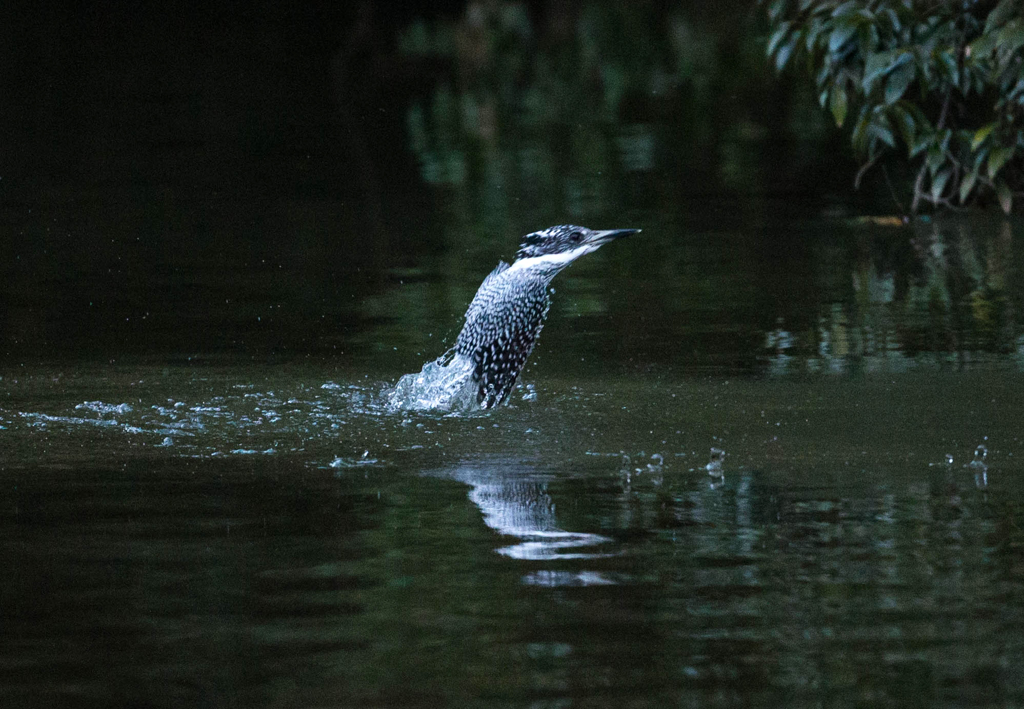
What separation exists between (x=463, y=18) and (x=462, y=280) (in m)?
18.5

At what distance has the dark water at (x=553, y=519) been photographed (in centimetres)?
499

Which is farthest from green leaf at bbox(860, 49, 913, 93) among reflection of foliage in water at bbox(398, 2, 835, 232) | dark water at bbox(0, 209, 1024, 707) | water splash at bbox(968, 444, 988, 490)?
water splash at bbox(968, 444, 988, 490)

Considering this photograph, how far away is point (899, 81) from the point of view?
41.5 ft

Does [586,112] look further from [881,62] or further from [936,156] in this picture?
[881,62]

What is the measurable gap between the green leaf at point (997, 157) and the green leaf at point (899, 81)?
0.69 meters

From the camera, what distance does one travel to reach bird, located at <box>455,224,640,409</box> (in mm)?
8367

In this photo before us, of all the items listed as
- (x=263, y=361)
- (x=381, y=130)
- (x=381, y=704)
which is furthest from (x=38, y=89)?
(x=381, y=704)

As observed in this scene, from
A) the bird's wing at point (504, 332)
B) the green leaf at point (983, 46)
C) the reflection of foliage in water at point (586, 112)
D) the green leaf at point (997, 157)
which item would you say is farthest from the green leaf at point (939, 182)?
the bird's wing at point (504, 332)

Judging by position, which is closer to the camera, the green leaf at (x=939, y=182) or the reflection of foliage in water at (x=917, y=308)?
the reflection of foliage in water at (x=917, y=308)

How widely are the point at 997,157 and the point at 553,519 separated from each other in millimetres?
6953

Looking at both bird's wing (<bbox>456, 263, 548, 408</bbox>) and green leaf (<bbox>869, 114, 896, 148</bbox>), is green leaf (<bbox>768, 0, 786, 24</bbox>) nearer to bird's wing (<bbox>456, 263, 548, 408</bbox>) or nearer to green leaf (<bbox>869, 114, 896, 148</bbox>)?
green leaf (<bbox>869, 114, 896, 148</bbox>)

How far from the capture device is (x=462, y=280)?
11922 millimetres

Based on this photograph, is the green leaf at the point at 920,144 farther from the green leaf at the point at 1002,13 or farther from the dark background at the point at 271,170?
the dark background at the point at 271,170

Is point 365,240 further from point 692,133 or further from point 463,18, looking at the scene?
point 463,18
